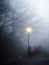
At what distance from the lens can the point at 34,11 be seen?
168cm

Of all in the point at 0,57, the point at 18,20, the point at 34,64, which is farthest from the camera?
the point at 34,64

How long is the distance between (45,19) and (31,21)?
219 mm

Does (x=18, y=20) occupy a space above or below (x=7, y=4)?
below

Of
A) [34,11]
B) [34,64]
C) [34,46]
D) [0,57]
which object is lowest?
[34,64]

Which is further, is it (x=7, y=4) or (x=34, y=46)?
(x=34, y=46)

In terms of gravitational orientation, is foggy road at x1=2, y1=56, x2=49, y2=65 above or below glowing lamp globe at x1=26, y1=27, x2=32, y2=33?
below

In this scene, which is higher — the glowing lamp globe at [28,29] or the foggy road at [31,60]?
the glowing lamp globe at [28,29]

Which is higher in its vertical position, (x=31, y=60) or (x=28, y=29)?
(x=28, y=29)

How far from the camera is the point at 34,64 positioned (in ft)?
5.50

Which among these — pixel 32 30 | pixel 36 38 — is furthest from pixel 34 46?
pixel 32 30

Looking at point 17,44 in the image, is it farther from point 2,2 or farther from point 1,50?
point 2,2

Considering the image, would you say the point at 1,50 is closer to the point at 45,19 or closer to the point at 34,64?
the point at 34,64

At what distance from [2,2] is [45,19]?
61 cm

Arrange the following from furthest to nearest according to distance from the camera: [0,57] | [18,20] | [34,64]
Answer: [34,64] → [18,20] → [0,57]
